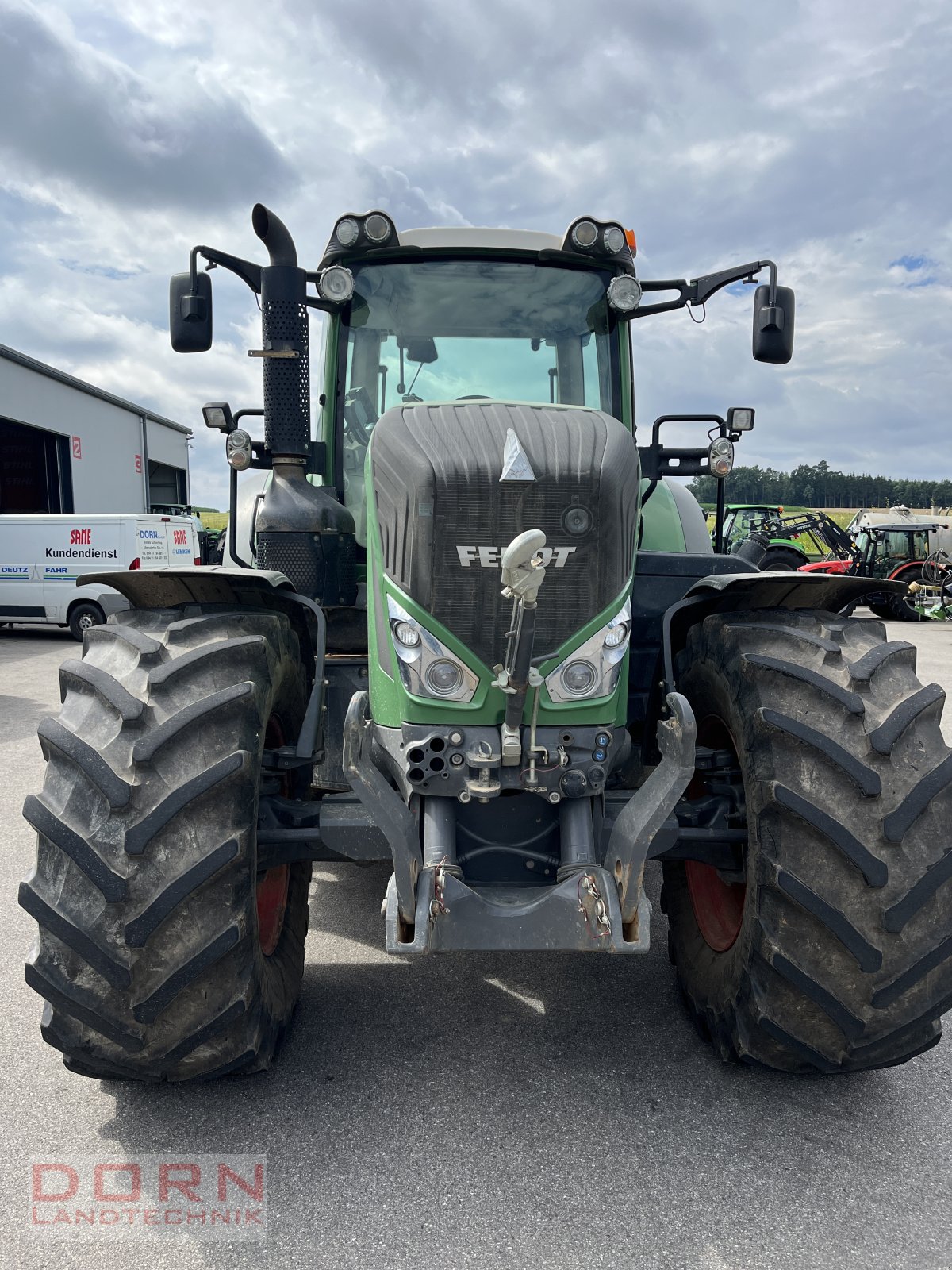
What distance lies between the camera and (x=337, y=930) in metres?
3.82

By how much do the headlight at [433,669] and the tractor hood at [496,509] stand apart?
0.21 feet

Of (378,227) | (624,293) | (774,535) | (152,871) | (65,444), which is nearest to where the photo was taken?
(152,871)

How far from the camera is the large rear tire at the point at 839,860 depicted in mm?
2299

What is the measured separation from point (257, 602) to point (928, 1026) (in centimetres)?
239

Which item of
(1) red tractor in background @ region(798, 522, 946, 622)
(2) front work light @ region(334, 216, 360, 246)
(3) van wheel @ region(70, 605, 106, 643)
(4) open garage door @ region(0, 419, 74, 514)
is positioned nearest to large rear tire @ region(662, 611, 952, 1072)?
(2) front work light @ region(334, 216, 360, 246)

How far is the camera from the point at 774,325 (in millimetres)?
3771

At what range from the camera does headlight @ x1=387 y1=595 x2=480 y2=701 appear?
2.45 metres

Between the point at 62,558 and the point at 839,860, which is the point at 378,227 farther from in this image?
the point at 62,558

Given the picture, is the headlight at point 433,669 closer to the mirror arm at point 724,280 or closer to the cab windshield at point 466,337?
the cab windshield at point 466,337

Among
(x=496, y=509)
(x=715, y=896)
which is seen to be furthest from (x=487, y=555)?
(x=715, y=896)

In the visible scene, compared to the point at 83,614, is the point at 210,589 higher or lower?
higher

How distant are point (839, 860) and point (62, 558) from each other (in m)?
14.8

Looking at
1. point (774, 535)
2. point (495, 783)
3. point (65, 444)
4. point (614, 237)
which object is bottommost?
point (495, 783)

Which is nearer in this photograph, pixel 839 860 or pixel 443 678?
pixel 839 860
